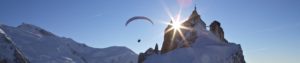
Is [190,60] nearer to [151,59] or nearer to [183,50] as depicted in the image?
[183,50]

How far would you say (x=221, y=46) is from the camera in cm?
6250

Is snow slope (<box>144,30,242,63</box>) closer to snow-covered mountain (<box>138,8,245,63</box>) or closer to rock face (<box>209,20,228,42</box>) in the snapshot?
snow-covered mountain (<box>138,8,245,63</box>)

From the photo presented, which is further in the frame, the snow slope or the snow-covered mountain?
the snow-covered mountain

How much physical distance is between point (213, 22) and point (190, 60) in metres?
21.4

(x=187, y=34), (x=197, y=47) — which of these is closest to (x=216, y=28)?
(x=187, y=34)

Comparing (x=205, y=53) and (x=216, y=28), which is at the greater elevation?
(x=216, y=28)

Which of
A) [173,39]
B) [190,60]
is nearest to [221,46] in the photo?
[190,60]

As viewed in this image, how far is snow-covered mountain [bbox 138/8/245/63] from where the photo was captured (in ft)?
193

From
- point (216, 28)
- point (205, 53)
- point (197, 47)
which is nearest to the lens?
point (205, 53)

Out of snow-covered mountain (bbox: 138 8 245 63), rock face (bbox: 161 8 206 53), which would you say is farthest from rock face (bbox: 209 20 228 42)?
rock face (bbox: 161 8 206 53)

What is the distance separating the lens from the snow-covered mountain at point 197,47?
5896 cm

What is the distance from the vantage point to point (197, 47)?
62719mm

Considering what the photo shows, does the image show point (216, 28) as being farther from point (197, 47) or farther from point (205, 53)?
point (205, 53)

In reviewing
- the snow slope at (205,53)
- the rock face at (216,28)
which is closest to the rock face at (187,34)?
the snow slope at (205,53)
